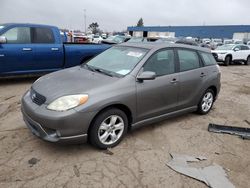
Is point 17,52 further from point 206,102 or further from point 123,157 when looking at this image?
point 206,102

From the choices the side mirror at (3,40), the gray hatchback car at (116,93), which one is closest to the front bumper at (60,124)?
the gray hatchback car at (116,93)

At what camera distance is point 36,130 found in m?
3.57

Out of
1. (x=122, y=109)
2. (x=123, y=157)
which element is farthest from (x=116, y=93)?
(x=123, y=157)

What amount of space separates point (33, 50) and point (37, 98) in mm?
4306

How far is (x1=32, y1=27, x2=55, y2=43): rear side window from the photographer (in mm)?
7605

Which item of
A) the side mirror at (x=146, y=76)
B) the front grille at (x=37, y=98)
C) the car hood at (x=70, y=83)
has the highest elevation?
the side mirror at (x=146, y=76)

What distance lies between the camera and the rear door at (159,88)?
4.11 meters

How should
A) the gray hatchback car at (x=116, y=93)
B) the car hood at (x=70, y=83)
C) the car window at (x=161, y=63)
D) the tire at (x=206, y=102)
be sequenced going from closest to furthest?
the gray hatchback car at (x=116, y=93)
the car hood at (x=70, y=83)
the car window at (x=161, y=63)
the tire at (x=206, y=102)

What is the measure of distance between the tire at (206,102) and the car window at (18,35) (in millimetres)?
5256

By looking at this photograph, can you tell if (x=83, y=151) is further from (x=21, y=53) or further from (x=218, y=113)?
(x=21, y=53)

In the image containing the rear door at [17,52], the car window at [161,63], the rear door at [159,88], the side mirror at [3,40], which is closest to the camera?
the rear door at [159,88]

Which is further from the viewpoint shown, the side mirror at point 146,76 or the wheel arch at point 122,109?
the side mirror at point 146,76

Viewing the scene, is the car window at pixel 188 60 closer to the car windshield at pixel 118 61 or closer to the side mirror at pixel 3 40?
the car windshield at pixel 118 61

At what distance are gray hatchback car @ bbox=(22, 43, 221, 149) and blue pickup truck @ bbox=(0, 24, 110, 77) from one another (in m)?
3.42
